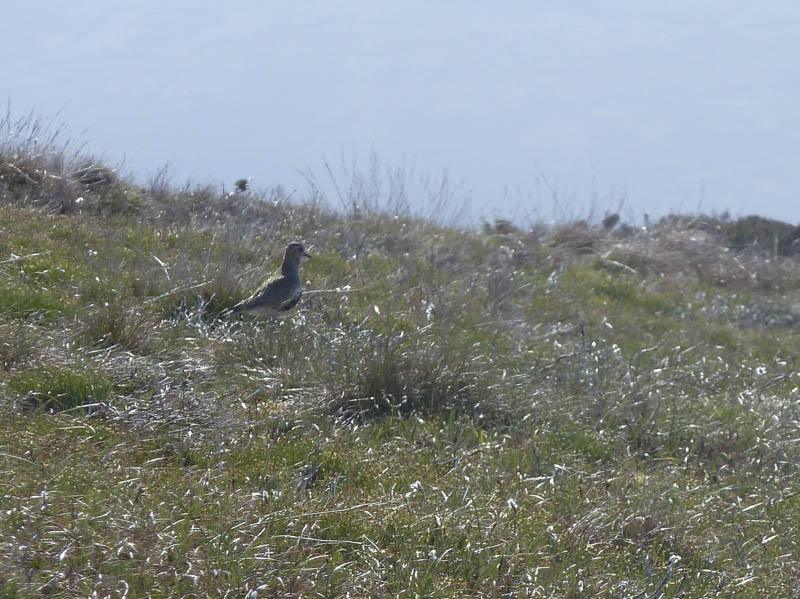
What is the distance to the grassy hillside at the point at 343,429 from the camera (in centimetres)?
376

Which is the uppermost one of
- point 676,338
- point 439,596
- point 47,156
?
point 47,156

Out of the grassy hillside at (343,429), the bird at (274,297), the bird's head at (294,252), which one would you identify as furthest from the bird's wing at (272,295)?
the bird's head at (294,252)

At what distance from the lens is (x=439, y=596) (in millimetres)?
3637

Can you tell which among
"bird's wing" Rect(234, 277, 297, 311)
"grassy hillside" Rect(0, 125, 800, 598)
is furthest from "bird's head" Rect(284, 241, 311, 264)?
"bird's wing" Rect(234, 277, 297, 311)

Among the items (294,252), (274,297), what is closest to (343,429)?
(274,297)

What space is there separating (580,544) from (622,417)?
217 cm

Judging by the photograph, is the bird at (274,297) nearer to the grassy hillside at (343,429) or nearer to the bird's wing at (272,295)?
the bird's wing at (272,295)

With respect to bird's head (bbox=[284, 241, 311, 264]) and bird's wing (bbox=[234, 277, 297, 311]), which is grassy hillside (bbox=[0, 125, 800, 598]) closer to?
bird's wing (bbox=[234, 277, 297, 311])

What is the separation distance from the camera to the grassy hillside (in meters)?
3.76

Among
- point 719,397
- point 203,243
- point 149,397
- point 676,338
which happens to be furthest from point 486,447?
point 676,338

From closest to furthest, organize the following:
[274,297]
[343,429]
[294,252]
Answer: [343,429] → [274,297] → [294,252]

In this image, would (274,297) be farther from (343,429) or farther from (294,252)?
(343,429)

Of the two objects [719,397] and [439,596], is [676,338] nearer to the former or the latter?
[719,397]

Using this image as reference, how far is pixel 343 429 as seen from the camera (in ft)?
17.6
